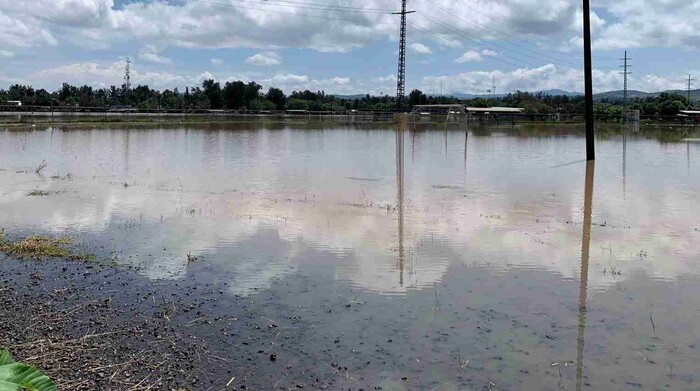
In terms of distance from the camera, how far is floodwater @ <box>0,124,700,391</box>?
19.3 ft

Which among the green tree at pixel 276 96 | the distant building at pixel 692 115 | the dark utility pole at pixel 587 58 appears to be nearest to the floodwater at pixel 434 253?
the dark utility pole at pixel 587 58

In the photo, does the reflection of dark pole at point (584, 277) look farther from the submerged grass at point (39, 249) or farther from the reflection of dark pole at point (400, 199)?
the submerged grass at point (39, 249)

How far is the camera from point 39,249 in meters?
9.41

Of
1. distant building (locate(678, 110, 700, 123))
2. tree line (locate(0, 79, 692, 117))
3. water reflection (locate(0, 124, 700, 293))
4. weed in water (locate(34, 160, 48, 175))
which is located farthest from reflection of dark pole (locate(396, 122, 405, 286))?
tree line (locate(0, 79, 692, 117))

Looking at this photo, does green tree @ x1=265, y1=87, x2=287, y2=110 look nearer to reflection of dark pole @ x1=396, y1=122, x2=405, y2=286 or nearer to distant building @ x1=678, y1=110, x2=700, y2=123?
distant building @ x1=678, y1=110, x2=700, y2=123

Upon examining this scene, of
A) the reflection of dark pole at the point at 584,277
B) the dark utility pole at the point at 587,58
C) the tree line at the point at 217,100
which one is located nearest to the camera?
the reflection of dark pole at the point at 584,277

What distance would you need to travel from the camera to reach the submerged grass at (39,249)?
30.1ft

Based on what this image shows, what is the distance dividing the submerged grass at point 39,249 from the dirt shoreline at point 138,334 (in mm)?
756

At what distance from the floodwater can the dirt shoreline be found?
0.48 metres

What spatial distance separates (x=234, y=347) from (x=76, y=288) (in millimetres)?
2847

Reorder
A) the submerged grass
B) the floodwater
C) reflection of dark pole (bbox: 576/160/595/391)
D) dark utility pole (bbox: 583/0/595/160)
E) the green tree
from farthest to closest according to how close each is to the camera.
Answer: the green tree, dark utility pole (bbox: 583/0/595/160), the submerged grass, the floodwater, reflection of dark pole (bbox: 576/160/595/391)

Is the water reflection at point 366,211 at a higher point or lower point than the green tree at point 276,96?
lower

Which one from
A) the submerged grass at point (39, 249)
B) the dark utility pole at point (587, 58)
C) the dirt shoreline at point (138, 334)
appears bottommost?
the dirt shoreline at point (138, 334)

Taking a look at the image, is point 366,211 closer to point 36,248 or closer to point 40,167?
point 36,248
